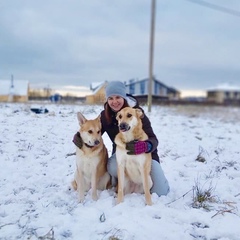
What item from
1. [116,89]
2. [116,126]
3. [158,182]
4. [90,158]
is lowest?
[158,182]

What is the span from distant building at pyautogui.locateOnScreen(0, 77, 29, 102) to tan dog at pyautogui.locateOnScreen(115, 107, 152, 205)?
2367 mm

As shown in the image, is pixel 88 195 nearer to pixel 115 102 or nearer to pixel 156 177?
pixel 156 177

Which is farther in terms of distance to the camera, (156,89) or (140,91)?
(156,89)

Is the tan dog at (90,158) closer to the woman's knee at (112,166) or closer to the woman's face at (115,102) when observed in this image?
the woman's knee at (112,166)

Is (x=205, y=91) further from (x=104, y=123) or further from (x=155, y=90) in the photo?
(x=104, y=123)

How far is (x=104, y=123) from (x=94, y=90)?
174 centimetres

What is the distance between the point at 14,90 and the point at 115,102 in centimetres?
239

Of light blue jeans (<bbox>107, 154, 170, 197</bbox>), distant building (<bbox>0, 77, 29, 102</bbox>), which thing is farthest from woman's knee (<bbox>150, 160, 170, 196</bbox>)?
distant building (<bbox>0, 77, 29, 102</bbox>)

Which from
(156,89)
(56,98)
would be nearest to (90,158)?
(56,98)

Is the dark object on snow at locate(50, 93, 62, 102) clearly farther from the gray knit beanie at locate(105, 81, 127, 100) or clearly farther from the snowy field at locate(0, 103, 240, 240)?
the gray knit beanie at locate(105, 81, 127, 100)

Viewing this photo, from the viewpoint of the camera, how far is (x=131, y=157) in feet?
10.1

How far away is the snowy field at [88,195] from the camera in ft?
8.10

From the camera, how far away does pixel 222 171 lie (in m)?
4.24

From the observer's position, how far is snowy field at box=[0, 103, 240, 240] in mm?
2469
